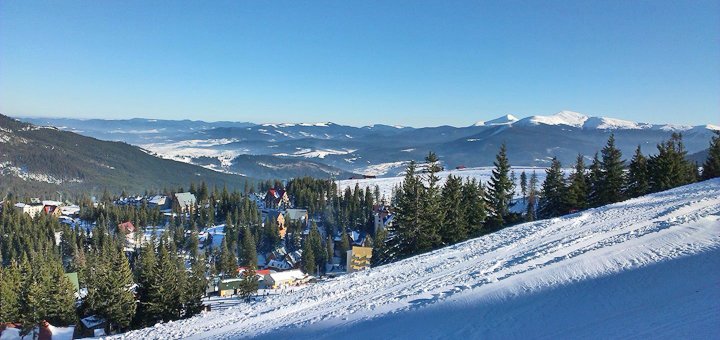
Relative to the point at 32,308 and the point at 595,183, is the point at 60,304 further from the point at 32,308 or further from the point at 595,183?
the point at 595,183

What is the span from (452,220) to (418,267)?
13.7 meters

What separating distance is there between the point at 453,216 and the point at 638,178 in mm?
17248

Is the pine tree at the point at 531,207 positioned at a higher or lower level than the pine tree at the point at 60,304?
higher

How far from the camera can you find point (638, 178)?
3603cm

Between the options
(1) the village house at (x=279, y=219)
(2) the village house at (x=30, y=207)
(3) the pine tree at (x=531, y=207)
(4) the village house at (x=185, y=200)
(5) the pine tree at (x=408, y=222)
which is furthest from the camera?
(2) the village house at (x=30, y=207)

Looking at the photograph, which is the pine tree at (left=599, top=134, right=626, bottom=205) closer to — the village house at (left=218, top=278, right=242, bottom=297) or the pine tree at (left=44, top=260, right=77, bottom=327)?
the pine tree at (left=44, top=260, right=77, bottom=327)

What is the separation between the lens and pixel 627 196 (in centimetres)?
3531

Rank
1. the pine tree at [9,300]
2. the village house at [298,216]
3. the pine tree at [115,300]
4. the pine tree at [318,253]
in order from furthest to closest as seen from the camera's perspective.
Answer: the village house at [298,216] → the pine tree at [318,253] → the pine tree at [9,300] → the pine tree at [115,300]

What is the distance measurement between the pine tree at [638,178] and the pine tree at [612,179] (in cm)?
127

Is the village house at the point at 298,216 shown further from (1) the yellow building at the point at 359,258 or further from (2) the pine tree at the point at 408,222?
(2) the pine tree at the point at 408,222

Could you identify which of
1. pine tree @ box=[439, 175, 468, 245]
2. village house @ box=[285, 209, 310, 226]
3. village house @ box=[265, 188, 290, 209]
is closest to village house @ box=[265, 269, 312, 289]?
village house @ box=[285, 209, 310, 226]

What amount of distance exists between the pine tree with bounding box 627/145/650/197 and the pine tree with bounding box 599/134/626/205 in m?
1.27

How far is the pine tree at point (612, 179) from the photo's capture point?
3472 centimetres

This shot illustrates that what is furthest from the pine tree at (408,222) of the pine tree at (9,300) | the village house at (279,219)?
the village house at (279,219)
